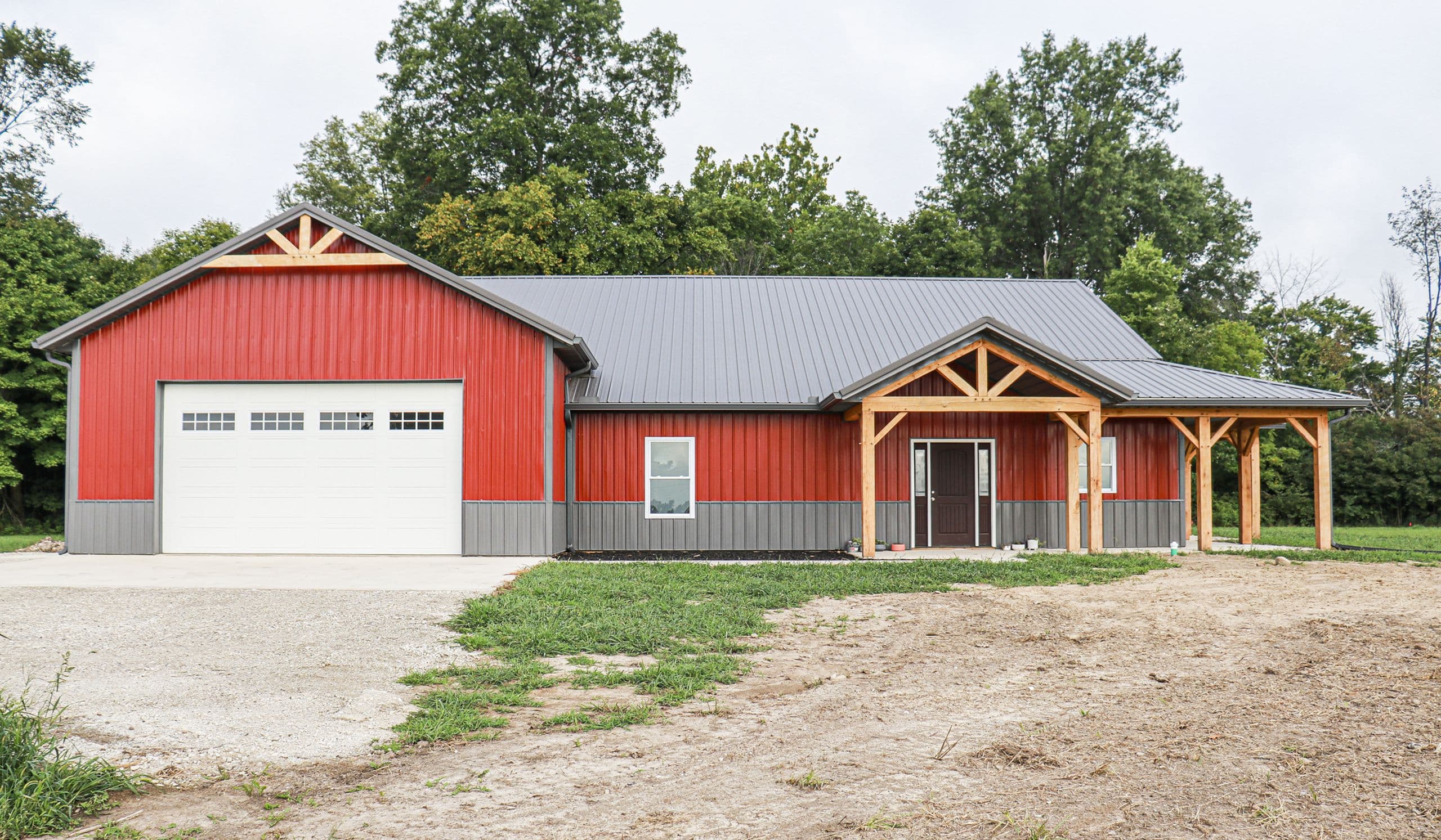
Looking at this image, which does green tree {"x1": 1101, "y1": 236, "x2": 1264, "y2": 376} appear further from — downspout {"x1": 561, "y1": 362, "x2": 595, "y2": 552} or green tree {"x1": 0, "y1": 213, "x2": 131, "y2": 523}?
green tree {"x1": 0, "y1": 213, "x2": 131, "y2": 523}

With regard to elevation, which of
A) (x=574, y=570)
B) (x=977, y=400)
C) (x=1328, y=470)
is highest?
(x=977, y=400)

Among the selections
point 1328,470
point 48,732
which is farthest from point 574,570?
point 1328,470

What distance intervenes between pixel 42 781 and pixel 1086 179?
36.6m

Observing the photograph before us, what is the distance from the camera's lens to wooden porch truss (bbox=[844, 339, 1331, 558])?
14766 mm

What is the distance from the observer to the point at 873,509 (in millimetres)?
15375

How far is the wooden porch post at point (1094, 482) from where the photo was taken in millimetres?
15062

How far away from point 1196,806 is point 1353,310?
3816cm

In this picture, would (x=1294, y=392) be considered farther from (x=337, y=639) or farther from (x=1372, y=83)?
(x=1372, y=83)

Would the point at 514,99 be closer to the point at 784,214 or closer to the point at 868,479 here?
the point at 784,214

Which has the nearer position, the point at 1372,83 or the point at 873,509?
the point at 873,509

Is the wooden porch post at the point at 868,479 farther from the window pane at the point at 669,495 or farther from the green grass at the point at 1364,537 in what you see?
the green grass at the point at 1364,537

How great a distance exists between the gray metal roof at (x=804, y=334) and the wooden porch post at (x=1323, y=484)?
63cm

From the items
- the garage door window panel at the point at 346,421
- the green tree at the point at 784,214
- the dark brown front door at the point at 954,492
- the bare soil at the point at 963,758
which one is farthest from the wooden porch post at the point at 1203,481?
the green tree at the point at 784,214

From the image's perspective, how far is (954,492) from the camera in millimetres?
16797
